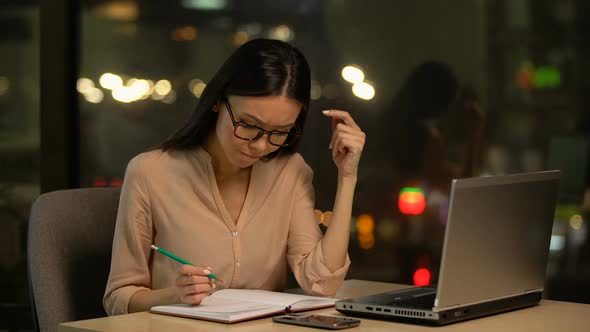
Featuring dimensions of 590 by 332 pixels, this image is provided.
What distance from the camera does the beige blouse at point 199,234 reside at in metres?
2.16

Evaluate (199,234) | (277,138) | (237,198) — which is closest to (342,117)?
(277,138)

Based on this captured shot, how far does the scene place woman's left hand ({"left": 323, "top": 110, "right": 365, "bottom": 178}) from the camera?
2.20 metres

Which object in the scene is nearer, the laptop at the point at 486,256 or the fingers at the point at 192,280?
the laptop at the point at 486,256

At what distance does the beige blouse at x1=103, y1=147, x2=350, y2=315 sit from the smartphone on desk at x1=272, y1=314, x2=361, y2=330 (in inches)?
15.3

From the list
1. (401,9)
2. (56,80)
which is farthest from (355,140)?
(56,80)

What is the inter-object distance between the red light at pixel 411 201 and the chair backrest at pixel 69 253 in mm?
898

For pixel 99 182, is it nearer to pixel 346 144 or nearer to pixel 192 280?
pixel 346 144

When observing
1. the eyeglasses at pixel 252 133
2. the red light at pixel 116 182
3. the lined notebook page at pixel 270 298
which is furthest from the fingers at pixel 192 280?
the red light at pixel 116 182

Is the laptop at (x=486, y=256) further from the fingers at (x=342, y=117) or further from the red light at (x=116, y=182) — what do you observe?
the red light at (x=116, y=182)

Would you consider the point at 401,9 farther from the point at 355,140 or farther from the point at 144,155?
the point at 144,155

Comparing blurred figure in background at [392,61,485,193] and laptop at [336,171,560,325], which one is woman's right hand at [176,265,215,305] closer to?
laptop at [336,171,560,325]

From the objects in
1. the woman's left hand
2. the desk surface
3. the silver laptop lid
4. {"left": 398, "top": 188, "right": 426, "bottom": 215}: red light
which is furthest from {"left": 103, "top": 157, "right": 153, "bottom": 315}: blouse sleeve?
{"left": 398, "top": 188, "right": 426, "bottom": 215}: red light

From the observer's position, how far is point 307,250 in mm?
2287

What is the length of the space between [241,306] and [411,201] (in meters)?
1.07
